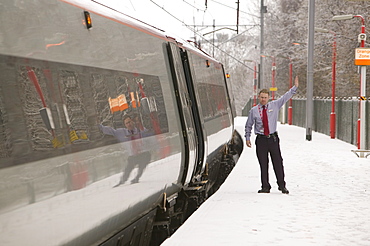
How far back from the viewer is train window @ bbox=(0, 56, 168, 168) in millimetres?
4441

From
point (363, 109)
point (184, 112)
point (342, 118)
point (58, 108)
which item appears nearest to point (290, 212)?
point (184, 112)

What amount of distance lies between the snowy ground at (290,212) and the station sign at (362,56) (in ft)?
12.4

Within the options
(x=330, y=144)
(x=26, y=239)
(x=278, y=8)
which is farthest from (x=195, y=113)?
(x=278, y=8)

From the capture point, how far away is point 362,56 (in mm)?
19141

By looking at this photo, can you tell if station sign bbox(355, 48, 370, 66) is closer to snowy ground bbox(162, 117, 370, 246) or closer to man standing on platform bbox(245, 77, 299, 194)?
snowy ground bbox(162, 117, 370, 246)

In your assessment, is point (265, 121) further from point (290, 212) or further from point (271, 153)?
point (290, 212)

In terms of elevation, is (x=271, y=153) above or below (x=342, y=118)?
above

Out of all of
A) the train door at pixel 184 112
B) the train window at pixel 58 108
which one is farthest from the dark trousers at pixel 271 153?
the train window at pixel 58 108

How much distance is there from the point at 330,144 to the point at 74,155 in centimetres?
2045

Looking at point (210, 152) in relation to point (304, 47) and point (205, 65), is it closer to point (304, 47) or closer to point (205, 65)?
point (205, 65)

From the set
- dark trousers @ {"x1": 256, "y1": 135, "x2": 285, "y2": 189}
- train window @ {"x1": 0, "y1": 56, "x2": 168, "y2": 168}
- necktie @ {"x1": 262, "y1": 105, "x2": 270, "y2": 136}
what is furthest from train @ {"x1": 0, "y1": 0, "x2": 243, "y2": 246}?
dark trousers @ {"x1": 256, "y1": 135, "x2": 285, "y2": 189}

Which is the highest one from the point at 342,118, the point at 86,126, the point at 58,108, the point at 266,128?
the point at 58,108

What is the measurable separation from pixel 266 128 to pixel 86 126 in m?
5.99

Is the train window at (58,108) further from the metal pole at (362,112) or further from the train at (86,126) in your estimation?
the metal pole at (362,112)
